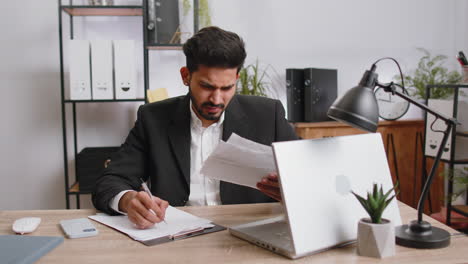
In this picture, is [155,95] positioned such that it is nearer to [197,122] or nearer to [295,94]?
[295,94]

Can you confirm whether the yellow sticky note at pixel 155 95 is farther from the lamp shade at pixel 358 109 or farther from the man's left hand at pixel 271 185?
the lamp shade at pixel 358 109

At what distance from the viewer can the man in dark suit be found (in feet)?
5.37

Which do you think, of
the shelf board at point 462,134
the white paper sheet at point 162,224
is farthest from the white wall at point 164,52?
the white paper sheet at point 162,224

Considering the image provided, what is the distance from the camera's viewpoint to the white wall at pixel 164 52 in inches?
123

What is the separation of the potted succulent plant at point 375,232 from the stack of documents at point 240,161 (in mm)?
266

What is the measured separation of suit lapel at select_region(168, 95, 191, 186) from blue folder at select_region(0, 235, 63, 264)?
61 cm

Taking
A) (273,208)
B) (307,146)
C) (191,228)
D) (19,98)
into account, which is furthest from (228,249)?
(19,98)

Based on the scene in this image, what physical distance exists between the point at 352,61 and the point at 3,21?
7.71 ft

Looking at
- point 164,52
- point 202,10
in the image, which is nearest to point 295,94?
point 202,10

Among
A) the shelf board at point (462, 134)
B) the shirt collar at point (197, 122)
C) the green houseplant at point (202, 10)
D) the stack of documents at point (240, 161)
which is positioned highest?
the green houseplant at point (202, 10)

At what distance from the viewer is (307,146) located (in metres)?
1.16

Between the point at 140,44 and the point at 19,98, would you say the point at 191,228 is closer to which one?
the point at 140,44

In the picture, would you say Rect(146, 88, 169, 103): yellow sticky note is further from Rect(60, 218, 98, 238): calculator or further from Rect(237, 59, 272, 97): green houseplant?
Rect(60, 218, 98, 238): calculator

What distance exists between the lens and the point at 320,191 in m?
1.16
